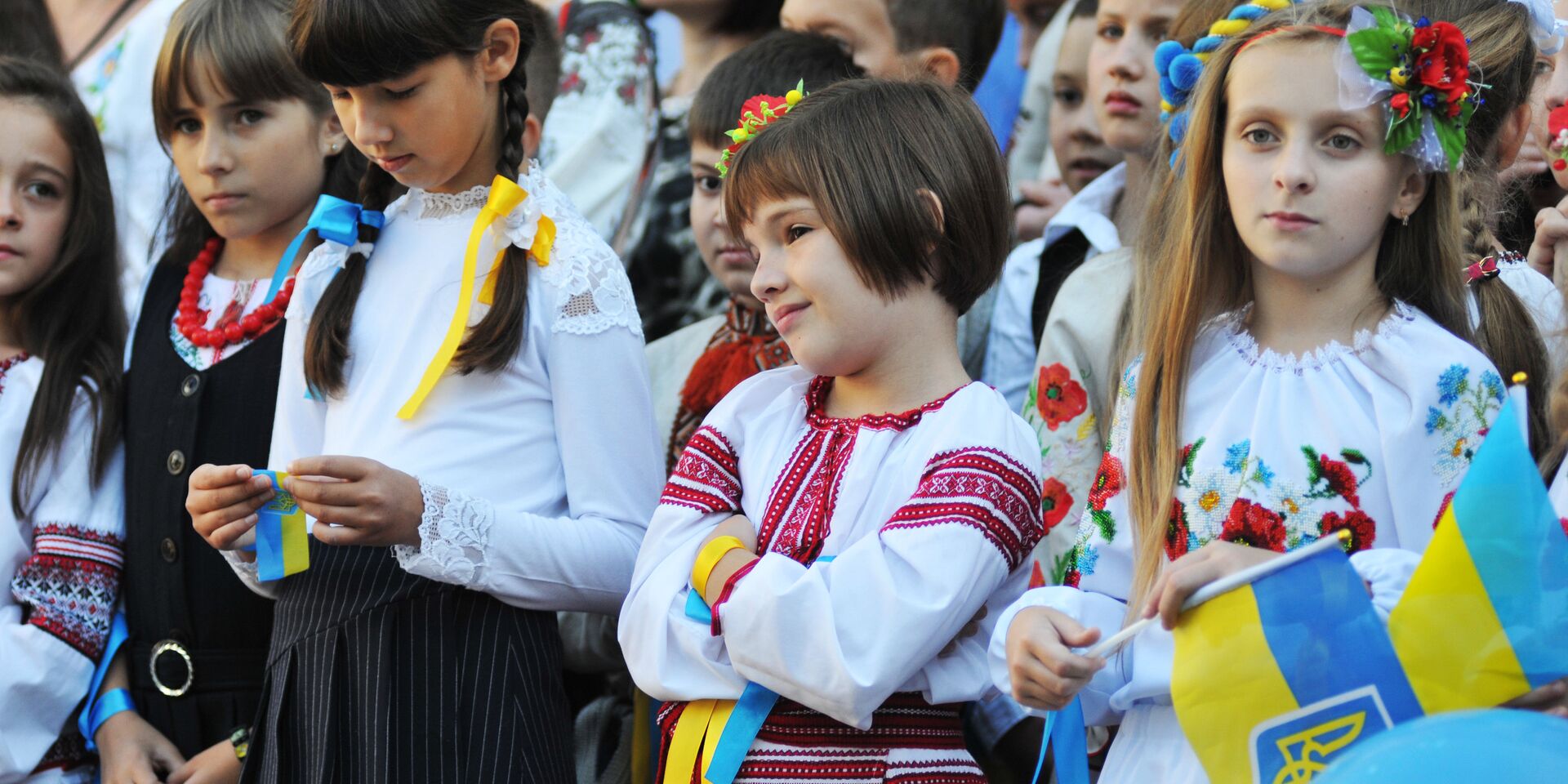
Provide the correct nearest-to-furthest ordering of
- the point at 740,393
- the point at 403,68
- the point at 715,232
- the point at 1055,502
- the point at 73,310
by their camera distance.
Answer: the point at 740,393, the point at 403,68, the point at 1055,502, the point at 73,310, the point at 715,232

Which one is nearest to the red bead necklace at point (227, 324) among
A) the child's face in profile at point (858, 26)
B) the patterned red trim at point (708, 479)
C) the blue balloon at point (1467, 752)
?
the patterned red trim at point (708, 479)

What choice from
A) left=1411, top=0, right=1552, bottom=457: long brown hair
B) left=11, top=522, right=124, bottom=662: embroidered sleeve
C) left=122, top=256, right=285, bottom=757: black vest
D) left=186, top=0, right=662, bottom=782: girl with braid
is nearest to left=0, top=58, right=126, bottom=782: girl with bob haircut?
left=11, top=522, right=124, bottom=662: embroidered sleeve

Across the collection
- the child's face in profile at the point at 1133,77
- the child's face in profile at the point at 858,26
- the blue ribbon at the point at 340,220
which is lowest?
the blue ribbon at the point at 340,220

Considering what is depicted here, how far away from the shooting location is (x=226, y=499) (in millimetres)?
2598

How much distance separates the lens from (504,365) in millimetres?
2756

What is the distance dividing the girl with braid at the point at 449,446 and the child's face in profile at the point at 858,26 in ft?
4.65

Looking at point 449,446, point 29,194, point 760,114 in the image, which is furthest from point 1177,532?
point 29,194

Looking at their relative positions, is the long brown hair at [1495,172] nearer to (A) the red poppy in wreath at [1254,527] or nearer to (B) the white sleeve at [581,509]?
(A) the red poppy in wreath at [1254,527]

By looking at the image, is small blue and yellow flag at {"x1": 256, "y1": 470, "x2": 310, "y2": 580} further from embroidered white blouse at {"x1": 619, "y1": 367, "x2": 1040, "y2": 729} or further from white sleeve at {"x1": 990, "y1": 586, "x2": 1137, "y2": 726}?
white sleeve at {"x1": 990, "y1": 586, "x2": 1137, "y2": 726}

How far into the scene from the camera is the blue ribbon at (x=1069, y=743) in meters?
2.21

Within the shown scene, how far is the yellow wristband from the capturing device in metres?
2.32

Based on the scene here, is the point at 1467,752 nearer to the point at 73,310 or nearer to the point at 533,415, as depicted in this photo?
the point at 533,415

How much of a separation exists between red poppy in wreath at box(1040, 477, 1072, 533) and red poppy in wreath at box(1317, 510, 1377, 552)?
0.95 metres

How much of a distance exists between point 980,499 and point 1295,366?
1.56 ft
